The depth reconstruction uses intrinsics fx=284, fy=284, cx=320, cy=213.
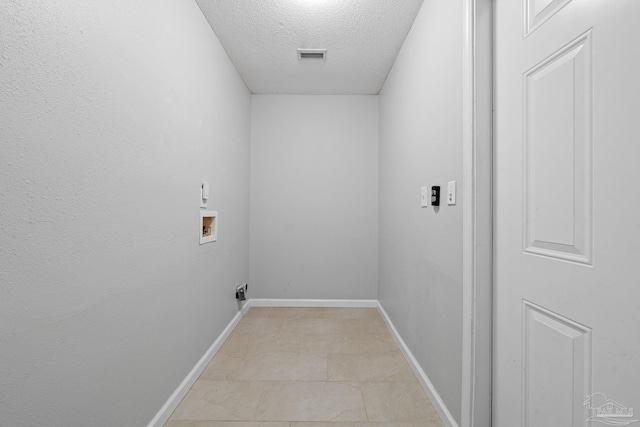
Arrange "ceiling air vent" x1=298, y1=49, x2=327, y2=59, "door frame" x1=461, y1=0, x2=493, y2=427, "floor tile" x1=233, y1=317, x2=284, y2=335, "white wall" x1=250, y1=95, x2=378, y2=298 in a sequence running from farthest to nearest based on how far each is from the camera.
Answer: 1. "white wall" x1=250, y1=95, x2=378, y2=298
2. "floor tile" x1=233, y1=317, x2=284, y2=335
3. "ceiling air vent" x1=298, y1=49, x2=327, y2=59
4. "door frame" x1=461, y1=0, x2=493, y2=427

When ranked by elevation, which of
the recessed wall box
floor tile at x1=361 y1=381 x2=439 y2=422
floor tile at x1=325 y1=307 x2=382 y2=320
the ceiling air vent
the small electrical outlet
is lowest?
floor tile at x1=325 y1=307 x2=382 y2=320

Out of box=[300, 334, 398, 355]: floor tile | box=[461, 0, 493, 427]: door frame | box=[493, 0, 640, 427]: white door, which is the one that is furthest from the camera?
box=[300, 334, 398, 355]: floor tile

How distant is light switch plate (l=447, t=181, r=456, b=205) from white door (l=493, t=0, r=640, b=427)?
206mm

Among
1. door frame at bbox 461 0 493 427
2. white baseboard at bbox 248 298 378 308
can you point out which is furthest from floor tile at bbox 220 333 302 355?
door frame at bbox 461 0 493 427

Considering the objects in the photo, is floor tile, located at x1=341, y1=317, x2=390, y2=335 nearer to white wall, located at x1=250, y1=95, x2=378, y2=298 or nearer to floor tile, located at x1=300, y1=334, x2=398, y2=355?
floor tile, located at x1=300, y1=334, x2=398, y2=355

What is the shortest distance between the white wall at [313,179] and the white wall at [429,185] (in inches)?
25.8

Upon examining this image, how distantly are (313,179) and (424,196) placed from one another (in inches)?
67.5

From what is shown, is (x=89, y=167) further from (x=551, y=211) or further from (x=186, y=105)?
(x=551, y=211)

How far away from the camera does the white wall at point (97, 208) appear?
761 mm

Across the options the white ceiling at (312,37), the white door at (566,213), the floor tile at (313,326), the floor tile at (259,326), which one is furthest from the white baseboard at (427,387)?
the white ceiling at (312,37)

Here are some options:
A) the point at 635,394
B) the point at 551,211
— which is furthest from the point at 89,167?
the point at 635,394

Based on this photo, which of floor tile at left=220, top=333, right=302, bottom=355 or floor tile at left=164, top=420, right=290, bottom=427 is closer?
floor tile at left=164, top=420, right=290, bottom=427

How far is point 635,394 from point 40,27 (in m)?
1.81

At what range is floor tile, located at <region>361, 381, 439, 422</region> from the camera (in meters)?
Answer: 1.54
